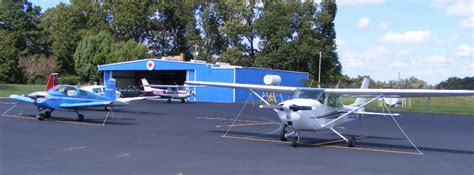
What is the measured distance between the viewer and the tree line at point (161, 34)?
78.3 meters

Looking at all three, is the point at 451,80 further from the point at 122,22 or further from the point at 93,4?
the point at 93,4

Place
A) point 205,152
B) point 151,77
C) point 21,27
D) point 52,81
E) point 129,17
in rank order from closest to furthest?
point 205,152 → point 52,81 → point 151,77 → point 21,27 → point 129,17

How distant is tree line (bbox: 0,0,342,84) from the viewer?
257ft

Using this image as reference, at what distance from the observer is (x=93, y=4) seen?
294ft

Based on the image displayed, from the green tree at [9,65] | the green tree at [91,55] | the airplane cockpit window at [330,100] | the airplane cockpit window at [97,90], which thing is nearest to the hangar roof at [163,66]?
the green tree at [91,55]

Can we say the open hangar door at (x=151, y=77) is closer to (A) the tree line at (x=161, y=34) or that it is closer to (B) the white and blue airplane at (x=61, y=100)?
(A) the tree line at (x=161, y=34)

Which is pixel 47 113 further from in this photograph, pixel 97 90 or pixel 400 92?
pixel 400 92

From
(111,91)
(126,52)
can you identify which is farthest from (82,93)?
(126,52)

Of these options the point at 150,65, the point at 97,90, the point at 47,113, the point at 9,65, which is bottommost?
the point at 47,113

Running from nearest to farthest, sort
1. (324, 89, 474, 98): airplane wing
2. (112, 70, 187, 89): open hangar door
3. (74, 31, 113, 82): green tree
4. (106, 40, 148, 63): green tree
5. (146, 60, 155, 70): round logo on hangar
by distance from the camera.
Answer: (324, 89, 474, 98): airplane wing → (146, 60, 155, 70): round logo on hangar → (112, 70, 187, 89): open hangar door → (106, 40, 148, 63): green tree → (74, 31, 113, 82): green tree

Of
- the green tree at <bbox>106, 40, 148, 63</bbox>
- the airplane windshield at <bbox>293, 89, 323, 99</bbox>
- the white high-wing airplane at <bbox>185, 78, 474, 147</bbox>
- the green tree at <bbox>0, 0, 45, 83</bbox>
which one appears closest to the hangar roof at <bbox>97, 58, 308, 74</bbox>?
the green tree at <bbox>106, 40, 148, 63</bbox>

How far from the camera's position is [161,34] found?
91.9 meters

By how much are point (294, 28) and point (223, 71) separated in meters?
26.3

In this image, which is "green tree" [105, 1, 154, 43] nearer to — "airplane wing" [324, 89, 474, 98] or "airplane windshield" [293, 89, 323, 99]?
"airplane windshield" [293, 89, 323, 99]
